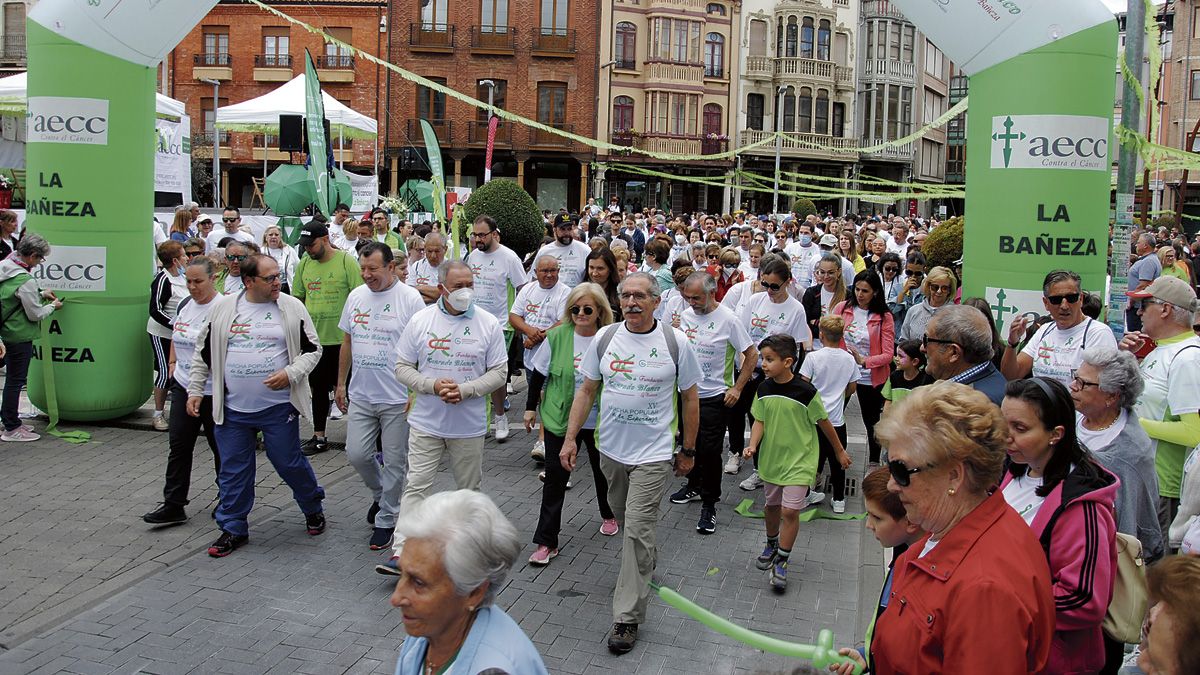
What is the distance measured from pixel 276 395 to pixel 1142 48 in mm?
7282

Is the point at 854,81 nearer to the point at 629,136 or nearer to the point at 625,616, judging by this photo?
the point at 629,136

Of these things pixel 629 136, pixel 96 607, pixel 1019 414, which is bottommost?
pixel 96 607

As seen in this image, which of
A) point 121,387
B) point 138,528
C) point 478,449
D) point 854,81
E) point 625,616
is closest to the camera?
point 625,616

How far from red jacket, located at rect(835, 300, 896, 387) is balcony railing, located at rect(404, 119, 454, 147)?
38169 millimetres

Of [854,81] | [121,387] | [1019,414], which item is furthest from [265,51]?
[1019,414]

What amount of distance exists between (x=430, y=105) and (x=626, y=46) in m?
8.67

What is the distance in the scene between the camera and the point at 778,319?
897 centimetres

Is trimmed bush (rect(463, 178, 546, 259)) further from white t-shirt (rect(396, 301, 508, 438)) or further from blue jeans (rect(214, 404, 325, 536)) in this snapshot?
white t-shirt (rect(396, 301, 508, 438))

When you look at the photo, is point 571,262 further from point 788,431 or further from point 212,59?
point 212,59

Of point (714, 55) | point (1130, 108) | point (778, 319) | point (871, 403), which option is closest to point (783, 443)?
point (778, 319)

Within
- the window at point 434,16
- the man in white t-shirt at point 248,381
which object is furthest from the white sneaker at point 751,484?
the window at point 434,16

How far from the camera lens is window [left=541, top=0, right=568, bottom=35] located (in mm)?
46031

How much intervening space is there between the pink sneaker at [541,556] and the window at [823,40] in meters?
46.8

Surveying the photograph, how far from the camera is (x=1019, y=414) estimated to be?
346 cm
